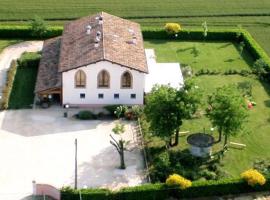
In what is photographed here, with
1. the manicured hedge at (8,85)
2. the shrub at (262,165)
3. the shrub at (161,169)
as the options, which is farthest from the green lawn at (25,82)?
the shrub at (262,165)

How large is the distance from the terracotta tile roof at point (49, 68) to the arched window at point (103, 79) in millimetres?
4107

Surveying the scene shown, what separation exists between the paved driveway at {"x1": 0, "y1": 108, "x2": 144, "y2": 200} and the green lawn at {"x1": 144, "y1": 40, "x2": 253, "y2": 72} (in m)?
16.5

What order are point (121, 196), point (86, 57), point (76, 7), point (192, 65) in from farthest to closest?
point (76, 7) → point (192, 65) → point (86, 57) → point (121, 196)

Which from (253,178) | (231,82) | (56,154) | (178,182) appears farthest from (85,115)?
(253,178)

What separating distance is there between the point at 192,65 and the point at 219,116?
19208 millimetres

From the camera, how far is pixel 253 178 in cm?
5753

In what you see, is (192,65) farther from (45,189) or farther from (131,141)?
(45,189)

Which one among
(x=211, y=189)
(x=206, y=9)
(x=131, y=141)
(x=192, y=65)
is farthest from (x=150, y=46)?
(x=211, y=189)

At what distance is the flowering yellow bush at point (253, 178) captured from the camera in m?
57.5

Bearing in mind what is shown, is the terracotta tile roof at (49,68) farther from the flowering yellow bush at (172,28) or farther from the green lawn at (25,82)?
the flowering yellow bush at (172,28)

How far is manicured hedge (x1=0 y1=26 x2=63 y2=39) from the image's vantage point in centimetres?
8588

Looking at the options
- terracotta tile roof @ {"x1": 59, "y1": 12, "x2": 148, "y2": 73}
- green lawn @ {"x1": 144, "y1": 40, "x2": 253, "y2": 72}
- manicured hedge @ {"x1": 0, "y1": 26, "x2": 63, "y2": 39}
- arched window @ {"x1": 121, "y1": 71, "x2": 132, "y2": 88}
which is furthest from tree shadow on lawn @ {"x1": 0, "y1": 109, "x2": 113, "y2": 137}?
manicured hedge @ {"x1": 0, "y1": 26, "x2": 63, "y2": 39}

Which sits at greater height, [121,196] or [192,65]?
[192,65]

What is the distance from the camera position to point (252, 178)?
2266 inches
